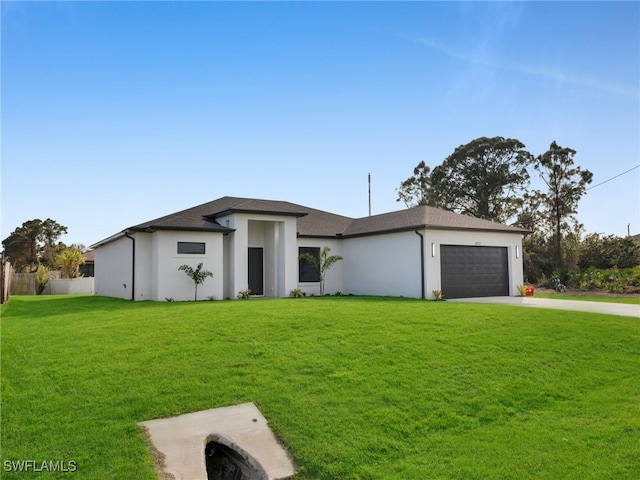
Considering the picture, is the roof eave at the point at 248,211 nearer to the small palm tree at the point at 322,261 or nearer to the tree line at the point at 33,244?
the small palm tree at the point at 322,261

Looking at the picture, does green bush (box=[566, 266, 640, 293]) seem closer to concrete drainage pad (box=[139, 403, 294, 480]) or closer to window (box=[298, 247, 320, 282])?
window (box=[298, 247, 320, 282])

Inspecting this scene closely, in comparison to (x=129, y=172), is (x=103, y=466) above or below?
below

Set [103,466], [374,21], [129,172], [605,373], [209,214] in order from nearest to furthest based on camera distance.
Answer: [103,466] → [605,373] → [374,21] → [129,172] → [209,214]

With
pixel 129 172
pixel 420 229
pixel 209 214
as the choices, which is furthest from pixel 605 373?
pixel 129 172

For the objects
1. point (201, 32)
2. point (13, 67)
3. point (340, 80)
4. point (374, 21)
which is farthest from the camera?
point (340, 80)

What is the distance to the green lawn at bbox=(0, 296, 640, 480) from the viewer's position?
5105mm

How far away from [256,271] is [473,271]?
9.68m

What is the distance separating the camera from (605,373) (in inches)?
321

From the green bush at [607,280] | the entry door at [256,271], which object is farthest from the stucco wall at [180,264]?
the green bush at [607,280]

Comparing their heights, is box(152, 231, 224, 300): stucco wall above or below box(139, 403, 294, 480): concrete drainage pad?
above

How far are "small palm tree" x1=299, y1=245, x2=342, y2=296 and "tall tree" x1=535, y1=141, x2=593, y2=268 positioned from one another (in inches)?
921

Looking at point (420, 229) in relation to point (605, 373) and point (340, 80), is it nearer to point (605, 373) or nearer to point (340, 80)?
point (340, 80)

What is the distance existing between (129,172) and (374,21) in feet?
37.5

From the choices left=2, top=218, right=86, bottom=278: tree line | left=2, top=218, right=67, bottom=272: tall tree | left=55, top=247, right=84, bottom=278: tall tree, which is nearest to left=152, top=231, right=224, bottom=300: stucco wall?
left=55, top=247, right=84, bottom=278: tall tree
